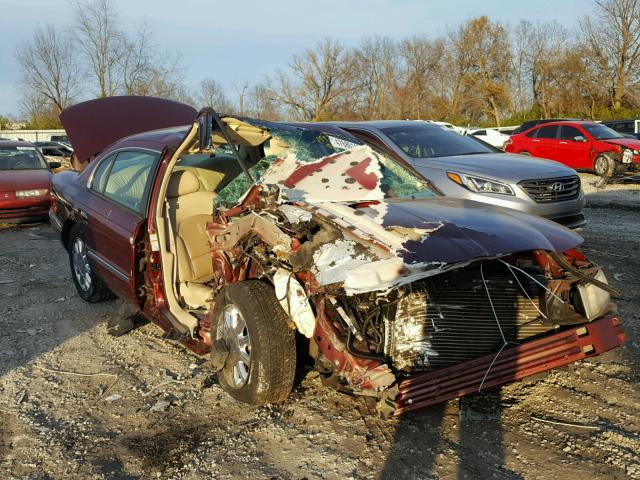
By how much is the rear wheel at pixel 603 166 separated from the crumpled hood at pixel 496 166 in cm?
811

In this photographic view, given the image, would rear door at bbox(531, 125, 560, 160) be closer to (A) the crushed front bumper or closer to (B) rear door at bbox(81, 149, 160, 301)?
(B) rear door at bbox(81, 149, 160, 301)

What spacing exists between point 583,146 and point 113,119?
13.0 metres

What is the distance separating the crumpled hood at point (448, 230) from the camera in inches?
119

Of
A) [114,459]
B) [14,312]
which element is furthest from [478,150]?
[114,459]

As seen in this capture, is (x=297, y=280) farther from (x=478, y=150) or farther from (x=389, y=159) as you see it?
(x=478, y=150)

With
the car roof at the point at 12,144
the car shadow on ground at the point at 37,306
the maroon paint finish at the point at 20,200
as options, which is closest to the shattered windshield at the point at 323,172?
the car shadow on ground at the point at 37,306

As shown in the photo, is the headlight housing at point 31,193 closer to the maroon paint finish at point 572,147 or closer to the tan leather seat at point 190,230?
the tan leather seat at point 190,230

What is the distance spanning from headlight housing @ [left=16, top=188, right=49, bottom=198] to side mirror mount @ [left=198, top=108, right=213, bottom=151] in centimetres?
744

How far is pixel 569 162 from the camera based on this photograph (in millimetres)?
16672

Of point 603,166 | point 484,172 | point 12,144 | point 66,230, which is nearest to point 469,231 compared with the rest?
point 484,172

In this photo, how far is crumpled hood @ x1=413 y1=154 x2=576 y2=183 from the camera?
Result: 702 cm

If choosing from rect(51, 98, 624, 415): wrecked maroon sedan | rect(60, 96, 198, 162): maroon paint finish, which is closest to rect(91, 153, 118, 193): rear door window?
rect(51, 98, 624, 415): wrecked maroon sedan

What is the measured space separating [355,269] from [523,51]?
4991 cm

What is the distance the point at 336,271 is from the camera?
2.92m
